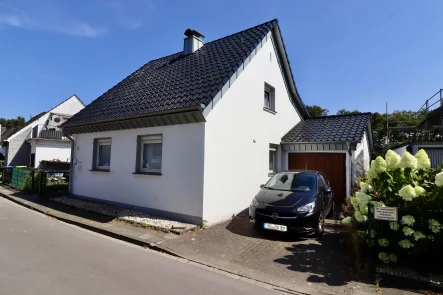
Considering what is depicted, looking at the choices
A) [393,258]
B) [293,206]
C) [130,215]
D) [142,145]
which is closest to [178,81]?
[142,145]

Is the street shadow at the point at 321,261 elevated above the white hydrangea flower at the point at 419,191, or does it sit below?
below

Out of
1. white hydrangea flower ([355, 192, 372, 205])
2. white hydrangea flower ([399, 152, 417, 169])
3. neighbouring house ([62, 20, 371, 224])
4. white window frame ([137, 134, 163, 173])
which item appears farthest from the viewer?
white window frame ([137, 134, 163, 173])

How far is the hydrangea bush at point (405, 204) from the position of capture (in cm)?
442

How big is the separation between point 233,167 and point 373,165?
4145 mm

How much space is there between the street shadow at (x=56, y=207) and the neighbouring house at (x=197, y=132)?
41.3 inches

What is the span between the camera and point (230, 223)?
Result: 7738 millimetres

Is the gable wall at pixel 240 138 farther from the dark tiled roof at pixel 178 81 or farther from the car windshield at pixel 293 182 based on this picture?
the car windshield at pixel 293 182

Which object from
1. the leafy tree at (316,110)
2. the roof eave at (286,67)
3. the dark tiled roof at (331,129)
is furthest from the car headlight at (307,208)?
the leafy tree at (316,110)

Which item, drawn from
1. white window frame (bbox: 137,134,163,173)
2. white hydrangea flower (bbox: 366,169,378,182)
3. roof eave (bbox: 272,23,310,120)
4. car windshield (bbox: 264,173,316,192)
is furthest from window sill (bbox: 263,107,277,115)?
white hydrangea flower (bbox: 366,169,378,182)

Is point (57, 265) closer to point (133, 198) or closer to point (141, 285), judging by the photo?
point (141, 285)

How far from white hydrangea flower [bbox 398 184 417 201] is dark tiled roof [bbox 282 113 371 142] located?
538 centimetres

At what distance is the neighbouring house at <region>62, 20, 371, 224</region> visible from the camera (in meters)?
7.48

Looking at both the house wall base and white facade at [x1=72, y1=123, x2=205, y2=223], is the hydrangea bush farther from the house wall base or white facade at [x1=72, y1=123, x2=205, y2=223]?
white facade at [x1=72, y1=123, x2=205, y2=223]

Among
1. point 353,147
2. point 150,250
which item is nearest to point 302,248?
point 150,250
